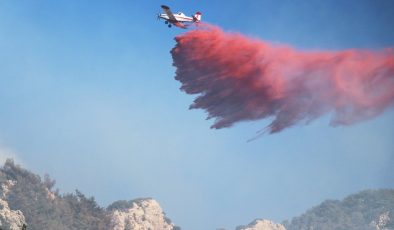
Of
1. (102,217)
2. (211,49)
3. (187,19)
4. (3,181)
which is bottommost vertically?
(211,49)

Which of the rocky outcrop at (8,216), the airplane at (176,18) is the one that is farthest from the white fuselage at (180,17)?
the rocky outcrop at (8,216)

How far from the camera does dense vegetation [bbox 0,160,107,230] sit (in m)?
156

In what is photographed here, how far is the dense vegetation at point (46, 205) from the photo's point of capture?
156m

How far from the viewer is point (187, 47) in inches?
2923

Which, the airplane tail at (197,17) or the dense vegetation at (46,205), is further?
the dense vegetation at (46,205)

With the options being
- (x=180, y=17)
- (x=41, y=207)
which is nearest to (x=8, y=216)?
(x=41, y=207)

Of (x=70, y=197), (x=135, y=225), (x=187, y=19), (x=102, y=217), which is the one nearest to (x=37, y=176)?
(x=70, y=197)

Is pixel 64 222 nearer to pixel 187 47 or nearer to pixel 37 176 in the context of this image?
pixel 37 176

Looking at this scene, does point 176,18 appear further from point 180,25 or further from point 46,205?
point 46,205

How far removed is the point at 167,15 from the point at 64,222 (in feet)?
326

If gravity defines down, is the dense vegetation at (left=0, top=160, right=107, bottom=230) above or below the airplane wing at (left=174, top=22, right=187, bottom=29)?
above

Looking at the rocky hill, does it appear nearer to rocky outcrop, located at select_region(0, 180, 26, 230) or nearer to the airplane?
rocky outcrop, located at select_region(0, 180, 26, 230)

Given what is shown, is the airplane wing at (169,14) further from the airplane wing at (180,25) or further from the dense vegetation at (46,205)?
the dense vegetation at (46,205)

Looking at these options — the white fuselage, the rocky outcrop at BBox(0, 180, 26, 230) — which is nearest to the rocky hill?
the rocky outcrop at BBox(0, 180, 26, 230)
